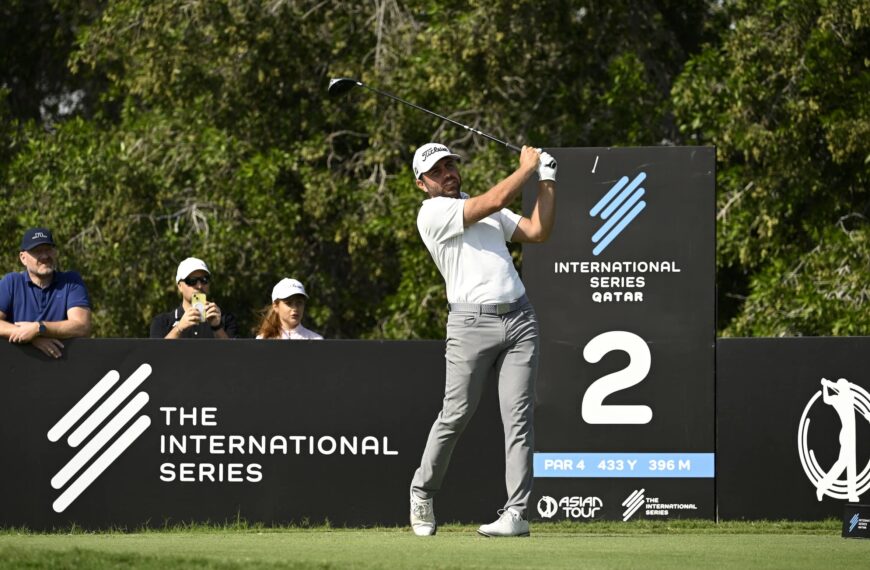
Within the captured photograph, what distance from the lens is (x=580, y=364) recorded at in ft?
27.2

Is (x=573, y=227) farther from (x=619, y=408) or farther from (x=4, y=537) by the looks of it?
(x=4, y=537)

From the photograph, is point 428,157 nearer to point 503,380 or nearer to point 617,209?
point 503,380

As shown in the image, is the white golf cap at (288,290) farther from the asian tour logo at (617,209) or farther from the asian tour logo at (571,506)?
the asian tour logo at (571,506)

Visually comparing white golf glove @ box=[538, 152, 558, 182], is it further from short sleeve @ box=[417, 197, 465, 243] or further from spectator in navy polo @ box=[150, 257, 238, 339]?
spectator in navy polo @ box=[150, 257, 238, 339]

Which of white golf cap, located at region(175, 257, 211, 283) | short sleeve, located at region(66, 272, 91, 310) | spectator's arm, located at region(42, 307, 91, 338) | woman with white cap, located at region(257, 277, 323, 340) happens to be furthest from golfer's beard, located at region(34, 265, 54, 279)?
woman with white cap, located at region(257, 277, 323, 340)

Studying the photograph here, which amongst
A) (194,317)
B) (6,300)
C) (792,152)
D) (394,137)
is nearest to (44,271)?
(6,300)

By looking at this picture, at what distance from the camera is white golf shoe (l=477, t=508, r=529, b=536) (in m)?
6.69

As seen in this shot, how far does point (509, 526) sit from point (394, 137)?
9566 millimetres

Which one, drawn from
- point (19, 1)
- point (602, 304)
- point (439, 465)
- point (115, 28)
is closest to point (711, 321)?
point (602, 304)

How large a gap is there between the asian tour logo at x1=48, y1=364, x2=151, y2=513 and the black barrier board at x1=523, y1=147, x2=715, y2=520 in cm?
231

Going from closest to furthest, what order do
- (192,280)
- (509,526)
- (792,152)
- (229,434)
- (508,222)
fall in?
(509,526)
(508,222)
(229,434)
(192,280)
(792,152)

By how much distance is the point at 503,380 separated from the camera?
6.75 metres

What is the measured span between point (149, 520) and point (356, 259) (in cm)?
915

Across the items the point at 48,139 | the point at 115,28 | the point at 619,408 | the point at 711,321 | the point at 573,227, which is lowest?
the point at 619,408
